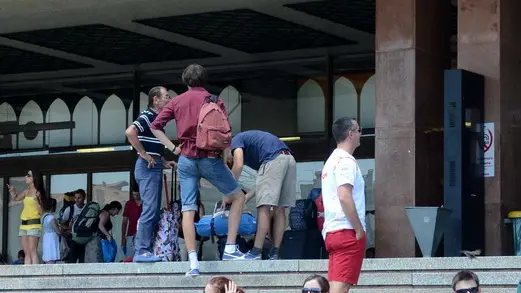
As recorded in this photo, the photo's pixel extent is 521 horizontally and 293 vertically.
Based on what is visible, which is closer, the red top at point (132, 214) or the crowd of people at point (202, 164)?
the crowd of people at point (202, 164)

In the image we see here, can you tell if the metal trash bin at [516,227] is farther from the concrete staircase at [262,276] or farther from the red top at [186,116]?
the red top at [186,116]

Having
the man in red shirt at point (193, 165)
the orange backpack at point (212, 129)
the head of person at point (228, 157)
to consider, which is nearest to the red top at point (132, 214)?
the head of person at point (228, 157)

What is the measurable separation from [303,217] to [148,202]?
2.35 m

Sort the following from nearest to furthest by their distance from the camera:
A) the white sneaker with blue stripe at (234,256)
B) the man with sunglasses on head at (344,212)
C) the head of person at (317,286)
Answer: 1. the head of person at (317,286)
2. the man with sunglasses on head at (344,212)
3. the white sneaker with blue stripe at (234,256)

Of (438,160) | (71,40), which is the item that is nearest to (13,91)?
(71,40)

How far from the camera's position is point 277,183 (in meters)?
11.8

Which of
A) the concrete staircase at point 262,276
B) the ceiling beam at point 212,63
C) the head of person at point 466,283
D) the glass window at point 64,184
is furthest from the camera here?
the glass window at point 64,184

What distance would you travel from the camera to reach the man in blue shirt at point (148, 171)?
38.2 feet

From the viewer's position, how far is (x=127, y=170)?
21578mm

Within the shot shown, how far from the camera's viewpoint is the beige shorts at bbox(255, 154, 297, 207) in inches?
462

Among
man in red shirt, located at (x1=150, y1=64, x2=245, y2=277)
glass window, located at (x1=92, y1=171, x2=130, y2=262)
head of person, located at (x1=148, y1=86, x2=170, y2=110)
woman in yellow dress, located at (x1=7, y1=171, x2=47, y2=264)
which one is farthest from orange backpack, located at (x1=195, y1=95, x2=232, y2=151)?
glass window, located at (x1=92, y1=171, x2=130, y2=262)

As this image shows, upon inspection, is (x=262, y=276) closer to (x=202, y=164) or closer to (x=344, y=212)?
(x=202, y=164)

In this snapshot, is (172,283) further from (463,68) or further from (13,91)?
(13,91)

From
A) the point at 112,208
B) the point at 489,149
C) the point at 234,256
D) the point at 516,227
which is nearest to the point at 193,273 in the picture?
the point at 234,256
